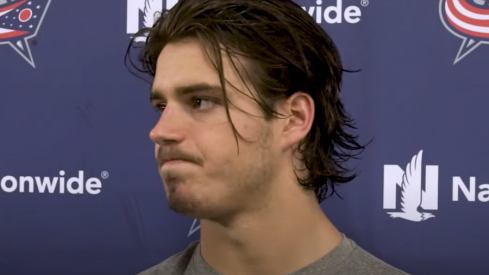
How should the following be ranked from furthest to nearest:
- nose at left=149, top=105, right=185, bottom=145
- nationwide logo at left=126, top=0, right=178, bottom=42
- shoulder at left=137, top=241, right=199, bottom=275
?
nationwide logo at left=126, top=0, right=178, bottom=42, shoulder at left=137, top=241, right=199, bottom=275, nose at left=149, top=105, right=185, bottom=145

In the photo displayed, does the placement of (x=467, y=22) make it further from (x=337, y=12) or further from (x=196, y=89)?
(x=196, y=89)

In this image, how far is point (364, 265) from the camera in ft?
3.45

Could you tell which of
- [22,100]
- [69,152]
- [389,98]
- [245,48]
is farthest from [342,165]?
[22,100]

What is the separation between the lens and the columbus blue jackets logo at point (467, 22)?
Result: 127 centimetres

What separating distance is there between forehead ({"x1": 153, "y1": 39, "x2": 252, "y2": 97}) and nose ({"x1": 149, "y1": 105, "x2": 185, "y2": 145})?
4cm

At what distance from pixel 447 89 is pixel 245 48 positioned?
47cm

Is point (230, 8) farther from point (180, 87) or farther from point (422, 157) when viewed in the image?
point (422, 157)

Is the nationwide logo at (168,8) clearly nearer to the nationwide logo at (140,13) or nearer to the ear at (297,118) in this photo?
the nationwide logo at (140,13)

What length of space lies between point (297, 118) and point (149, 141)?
1.40 ft

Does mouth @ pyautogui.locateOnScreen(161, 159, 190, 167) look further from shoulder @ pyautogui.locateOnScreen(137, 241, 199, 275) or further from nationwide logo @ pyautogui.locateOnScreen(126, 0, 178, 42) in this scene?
nationwide logo @ pyautogui.locateOnScreen(126, 0, 178, 42)

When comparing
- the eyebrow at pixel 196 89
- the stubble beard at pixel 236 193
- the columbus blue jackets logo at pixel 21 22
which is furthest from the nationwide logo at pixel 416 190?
the columbus blue jackets logo at pixel 21 22

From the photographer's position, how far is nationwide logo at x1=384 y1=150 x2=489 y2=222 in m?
1.25

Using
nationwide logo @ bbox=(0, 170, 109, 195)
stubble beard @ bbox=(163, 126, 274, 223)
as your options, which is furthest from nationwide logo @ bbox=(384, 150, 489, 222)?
nationwide logo @ bbox=(0, 170, 109, 195)

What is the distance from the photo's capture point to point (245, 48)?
0.99 m
